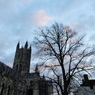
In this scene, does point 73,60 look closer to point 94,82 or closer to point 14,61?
point 94,82

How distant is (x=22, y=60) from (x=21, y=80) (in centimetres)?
2234

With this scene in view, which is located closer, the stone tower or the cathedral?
the cathedral

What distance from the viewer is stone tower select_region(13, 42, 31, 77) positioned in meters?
72.1

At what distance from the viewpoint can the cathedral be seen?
15.8m

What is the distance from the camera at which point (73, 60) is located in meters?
13.2

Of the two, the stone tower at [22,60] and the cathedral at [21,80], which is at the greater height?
the stone tower at [22,60]

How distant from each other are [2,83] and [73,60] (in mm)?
32646

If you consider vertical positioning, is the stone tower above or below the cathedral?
above

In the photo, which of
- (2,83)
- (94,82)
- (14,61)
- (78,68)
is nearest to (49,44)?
(78,68)

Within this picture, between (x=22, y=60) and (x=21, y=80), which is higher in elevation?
(x=22, y=60)

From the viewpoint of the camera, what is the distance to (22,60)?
74562 mm

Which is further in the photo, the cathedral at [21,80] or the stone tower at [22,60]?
A: the stone tower at [22,60]

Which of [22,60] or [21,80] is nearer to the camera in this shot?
[21,80]

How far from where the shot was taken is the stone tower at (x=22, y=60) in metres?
72.1
